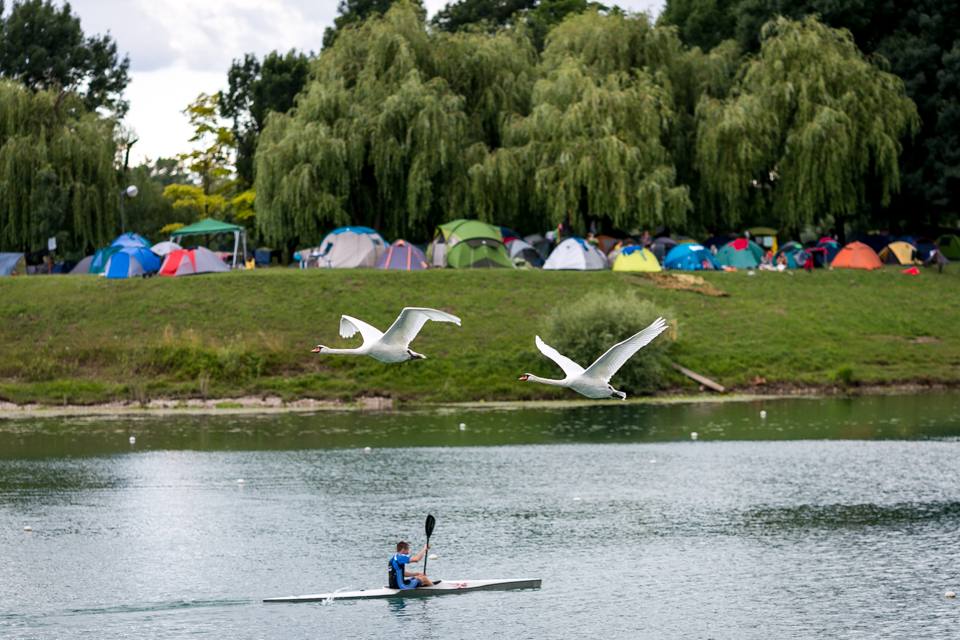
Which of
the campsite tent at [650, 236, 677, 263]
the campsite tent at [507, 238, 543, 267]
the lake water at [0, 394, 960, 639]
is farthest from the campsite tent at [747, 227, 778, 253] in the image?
the lake water at [0, 394, 960, 639]

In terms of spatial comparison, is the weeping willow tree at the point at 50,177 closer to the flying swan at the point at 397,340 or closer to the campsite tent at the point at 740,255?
the campsite tent at the point at 740,255

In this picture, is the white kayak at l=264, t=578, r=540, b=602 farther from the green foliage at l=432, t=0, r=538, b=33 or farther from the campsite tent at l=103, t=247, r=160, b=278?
the green foliage at l=432, t=0, r=538, b=33

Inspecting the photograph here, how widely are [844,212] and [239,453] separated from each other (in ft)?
127

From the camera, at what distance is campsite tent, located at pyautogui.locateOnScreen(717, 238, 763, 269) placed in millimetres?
72188

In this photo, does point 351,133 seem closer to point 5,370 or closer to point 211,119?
point 5,370

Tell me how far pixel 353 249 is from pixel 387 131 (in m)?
6.18

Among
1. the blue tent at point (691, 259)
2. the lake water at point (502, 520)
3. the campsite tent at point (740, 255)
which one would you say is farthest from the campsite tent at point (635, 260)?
the lake water at point (502, 520)

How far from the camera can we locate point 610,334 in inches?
2127

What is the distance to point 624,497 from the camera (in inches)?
1553

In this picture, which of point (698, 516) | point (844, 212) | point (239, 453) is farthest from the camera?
point (844, 212)

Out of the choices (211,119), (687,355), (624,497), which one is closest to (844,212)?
(687,355)

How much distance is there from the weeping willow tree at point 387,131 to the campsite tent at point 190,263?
402cm

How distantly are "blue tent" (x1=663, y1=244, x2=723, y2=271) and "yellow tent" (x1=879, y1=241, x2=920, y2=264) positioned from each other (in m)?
9.87

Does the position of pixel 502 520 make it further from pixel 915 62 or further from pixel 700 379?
pixel 915 62
